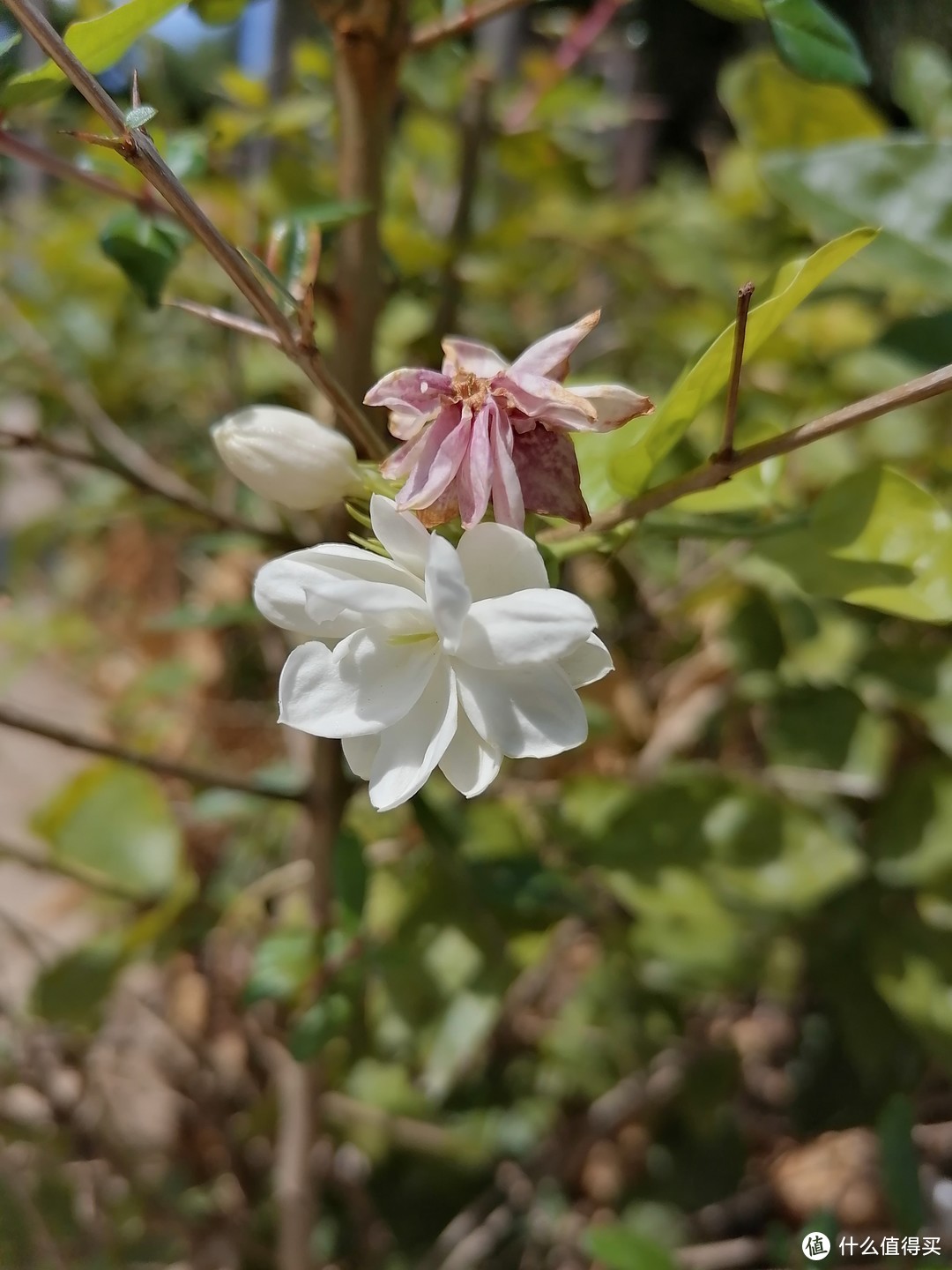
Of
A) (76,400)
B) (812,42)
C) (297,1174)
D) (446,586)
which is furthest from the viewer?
(76,400)

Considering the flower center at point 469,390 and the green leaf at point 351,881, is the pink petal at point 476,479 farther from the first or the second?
the green leaf at point 351,881

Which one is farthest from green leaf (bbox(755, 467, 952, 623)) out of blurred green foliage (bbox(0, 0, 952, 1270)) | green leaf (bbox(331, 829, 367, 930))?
green leaf (bbox(331, 829, 367, 930))

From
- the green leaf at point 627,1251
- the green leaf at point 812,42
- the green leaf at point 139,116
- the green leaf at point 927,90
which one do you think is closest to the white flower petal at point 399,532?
the green leaf at point 139,116

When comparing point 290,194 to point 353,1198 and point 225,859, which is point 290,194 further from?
point 353,1198

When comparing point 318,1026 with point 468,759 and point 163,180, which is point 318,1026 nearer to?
point 468,759

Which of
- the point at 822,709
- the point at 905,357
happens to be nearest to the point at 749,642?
the point at 822,709

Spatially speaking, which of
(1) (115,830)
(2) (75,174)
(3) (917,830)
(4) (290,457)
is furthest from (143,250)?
(3) (917,830)

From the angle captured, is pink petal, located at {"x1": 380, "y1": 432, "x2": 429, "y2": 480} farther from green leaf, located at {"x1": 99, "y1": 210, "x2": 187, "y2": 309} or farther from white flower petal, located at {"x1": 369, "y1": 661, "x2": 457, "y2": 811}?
green leaf, located at {"x1": 99, "y1": 210, "x2": 187, "y2": 309}
